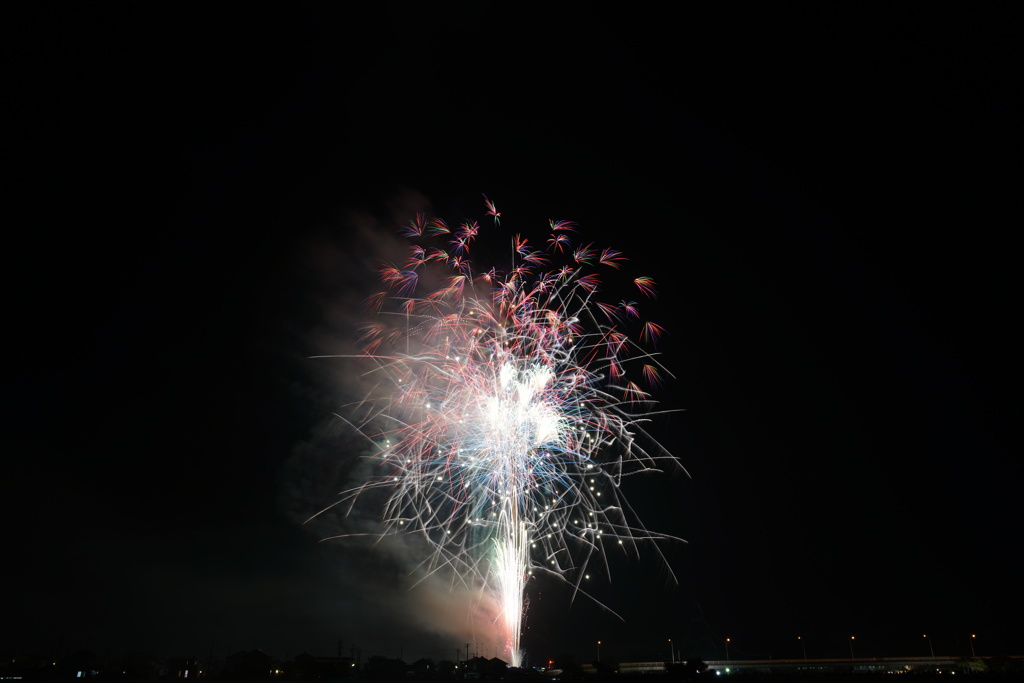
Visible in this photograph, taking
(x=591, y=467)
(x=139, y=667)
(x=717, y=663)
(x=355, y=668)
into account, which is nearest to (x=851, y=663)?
(x=717, y=663)

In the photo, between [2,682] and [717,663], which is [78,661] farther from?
[717,663]

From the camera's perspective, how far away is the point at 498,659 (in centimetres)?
7119

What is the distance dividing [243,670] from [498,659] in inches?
1111

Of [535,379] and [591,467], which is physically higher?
[535,379]

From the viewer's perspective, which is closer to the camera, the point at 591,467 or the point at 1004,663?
the point at 591,467

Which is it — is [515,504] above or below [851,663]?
above

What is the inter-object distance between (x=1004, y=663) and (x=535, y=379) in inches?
1918

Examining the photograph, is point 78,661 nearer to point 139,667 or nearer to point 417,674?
point 139,667

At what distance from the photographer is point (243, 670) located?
64.1 metres

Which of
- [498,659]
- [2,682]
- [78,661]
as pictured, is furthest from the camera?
[498,659]

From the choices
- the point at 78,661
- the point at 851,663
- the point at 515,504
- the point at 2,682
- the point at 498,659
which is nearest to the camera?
the point at 515,504

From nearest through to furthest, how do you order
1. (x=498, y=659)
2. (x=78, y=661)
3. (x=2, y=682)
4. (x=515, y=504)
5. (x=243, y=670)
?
(x=515, y=504) → (x=2, y=682) → (x=78, y=661) → (x=243, y=670) → (x=498, y=659)

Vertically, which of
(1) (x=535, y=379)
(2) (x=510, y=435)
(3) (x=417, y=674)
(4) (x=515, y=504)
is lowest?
(3) (x=417, y=674)

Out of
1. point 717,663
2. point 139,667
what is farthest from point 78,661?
point 717,663
